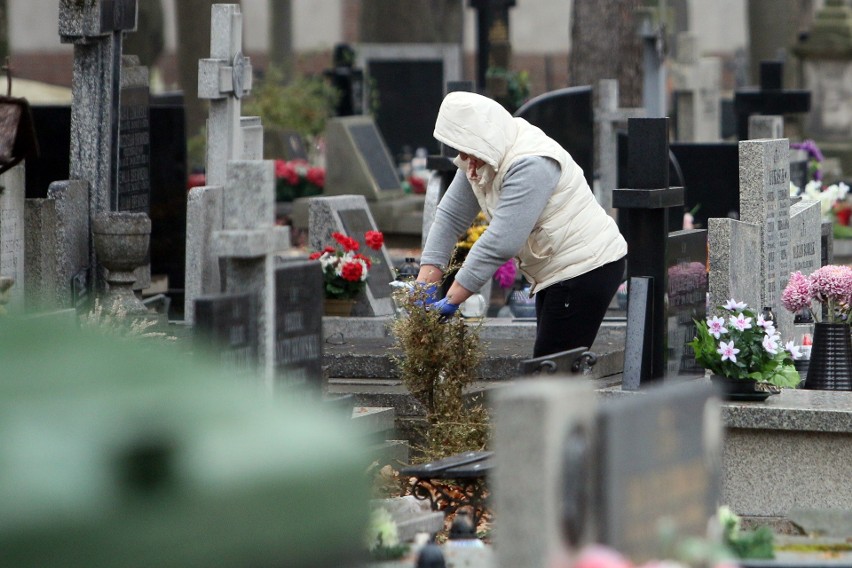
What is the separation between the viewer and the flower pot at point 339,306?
8.63m

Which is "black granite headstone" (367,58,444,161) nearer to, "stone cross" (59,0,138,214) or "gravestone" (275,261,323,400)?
"stone cross" (59,0,138,214)

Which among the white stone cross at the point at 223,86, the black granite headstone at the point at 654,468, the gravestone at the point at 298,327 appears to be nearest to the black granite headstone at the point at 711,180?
the white stone cross at the point at 223,86

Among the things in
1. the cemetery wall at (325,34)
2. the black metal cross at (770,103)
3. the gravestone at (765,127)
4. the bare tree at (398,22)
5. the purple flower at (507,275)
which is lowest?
the purple flower at (507,275)

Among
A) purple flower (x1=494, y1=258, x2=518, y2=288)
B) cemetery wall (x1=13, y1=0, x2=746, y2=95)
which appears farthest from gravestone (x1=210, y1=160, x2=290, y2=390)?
cemetery wall (x1=13, y1=0, x2=746, y2=95)

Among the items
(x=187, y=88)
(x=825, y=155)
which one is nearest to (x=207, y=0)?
(x=187, y=88)

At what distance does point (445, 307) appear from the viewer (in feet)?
20.3

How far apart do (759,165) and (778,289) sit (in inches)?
26.5

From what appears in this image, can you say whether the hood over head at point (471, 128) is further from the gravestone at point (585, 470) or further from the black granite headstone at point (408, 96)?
the black granite headstone at point (408, 96)

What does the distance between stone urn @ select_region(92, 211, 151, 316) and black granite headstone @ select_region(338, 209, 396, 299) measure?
1.14m

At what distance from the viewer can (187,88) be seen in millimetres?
19422

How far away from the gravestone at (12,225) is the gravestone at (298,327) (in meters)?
4.38

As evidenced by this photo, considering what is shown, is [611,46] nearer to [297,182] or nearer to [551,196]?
[297,182]

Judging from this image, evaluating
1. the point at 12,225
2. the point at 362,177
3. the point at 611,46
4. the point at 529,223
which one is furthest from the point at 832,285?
the point at 611,46

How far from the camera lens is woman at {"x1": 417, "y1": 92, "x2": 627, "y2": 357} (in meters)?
5.79
